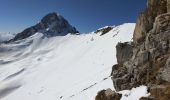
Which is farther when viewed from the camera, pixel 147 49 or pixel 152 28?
pixel 152 28

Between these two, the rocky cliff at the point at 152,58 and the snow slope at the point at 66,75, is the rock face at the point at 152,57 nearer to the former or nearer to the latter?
the rocky cliff at the point at 152,58

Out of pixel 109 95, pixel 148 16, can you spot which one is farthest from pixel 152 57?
pixel 148 16

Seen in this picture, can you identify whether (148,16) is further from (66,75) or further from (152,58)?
(66,75)

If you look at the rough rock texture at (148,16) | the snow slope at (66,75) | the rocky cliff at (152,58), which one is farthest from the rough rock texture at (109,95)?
the rough rock texture at (148,16)

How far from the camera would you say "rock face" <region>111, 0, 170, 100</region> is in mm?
23828

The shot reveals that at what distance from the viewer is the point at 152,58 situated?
26.5 metres

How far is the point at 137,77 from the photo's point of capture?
1065 inches

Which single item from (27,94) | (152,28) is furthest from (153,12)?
(27,94)

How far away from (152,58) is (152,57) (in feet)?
0.30

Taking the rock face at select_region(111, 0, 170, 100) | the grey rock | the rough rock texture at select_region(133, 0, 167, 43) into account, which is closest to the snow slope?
the rock face at select_region(111, 0, 170, 100)

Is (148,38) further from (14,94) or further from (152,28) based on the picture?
(14,94)

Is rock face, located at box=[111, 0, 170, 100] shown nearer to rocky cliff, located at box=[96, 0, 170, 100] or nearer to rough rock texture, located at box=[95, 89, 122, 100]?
rocky cliff, located at box=[96, 0, 170, 100]

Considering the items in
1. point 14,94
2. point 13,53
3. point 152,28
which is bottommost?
point 152,28

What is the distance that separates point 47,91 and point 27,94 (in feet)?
21.9
